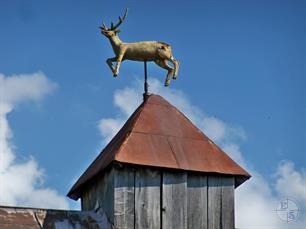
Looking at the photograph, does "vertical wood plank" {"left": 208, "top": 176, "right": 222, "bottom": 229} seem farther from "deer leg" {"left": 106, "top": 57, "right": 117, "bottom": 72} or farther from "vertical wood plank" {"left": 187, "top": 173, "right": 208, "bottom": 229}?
"deer leg" {"left": 106, "top": 57, "right": 117, "bottom": 72}

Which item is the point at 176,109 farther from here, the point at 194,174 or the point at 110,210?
the point at 110,210

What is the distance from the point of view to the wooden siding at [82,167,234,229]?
1602 cm

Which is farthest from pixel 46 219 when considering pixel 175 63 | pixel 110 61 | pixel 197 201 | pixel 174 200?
pixel 175 63

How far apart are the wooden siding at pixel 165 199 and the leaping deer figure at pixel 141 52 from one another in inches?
90.2

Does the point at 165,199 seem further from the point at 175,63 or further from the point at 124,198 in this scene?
the point at 175,63

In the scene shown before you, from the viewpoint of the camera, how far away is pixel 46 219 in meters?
15.9

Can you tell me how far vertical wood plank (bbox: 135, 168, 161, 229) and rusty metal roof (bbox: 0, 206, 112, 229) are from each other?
2.06ft

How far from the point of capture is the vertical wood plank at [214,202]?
1656 centimetres

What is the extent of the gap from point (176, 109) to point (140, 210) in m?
2.67

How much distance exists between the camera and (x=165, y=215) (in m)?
16.2

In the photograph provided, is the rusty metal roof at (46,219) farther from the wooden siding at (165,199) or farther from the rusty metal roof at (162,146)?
the rusty metal roof at (162,146)

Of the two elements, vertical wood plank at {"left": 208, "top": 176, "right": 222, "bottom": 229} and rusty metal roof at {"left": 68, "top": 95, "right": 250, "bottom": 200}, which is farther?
vertical wood plank at {"left": 208, "top": 176, "right": 222, "bottom": 229}

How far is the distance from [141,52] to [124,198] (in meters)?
3.33

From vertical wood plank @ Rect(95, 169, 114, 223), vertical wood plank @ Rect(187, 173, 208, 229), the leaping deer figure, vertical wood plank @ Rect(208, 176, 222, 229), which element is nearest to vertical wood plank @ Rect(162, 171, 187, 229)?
vertical wood plank @ Rect(187, 173, 208, 229)
